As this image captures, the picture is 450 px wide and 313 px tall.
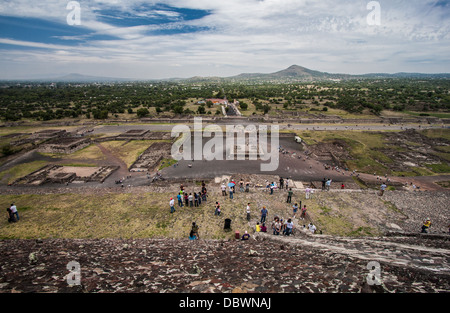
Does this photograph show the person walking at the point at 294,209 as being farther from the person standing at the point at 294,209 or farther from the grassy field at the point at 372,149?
the grassy field at the point at 372,149

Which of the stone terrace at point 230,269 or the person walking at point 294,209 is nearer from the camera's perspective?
the stone terrace at point 230,269

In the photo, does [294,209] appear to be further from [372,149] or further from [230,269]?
[372,149]

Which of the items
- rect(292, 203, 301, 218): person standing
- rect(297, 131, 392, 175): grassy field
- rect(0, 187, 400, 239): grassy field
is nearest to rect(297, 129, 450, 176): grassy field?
rect(297, 131, 392, 175): grassy field

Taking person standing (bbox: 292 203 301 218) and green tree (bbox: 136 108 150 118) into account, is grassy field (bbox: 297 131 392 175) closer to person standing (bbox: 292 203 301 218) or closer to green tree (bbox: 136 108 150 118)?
person standing (bbox: 292 203 301 218)

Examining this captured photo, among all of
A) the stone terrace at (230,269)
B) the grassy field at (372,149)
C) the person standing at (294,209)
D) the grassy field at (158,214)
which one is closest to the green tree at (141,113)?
the grassy field at (372,149)

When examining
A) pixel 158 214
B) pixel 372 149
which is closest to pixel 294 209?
pixel 158 214

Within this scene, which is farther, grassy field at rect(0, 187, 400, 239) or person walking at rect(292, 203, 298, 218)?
person walking at rect(292, 203, 298, 218)

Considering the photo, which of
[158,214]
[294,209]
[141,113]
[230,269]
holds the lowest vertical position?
[158,214]

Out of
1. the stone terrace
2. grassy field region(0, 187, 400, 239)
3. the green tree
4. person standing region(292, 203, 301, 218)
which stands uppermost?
the green tree

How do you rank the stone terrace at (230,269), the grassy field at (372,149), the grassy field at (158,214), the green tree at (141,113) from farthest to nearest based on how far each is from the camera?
the green tree at (141,113)
the grassy field at (372,149)
the grassy field at (158,214)
the stone terrace at (230,269)

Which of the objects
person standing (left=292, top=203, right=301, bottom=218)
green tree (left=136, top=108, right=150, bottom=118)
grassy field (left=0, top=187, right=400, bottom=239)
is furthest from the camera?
green tree (left=136, top=108, right=150, bottom=118)

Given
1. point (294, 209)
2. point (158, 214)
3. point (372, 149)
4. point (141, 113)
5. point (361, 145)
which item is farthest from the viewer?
point (141, 113)
